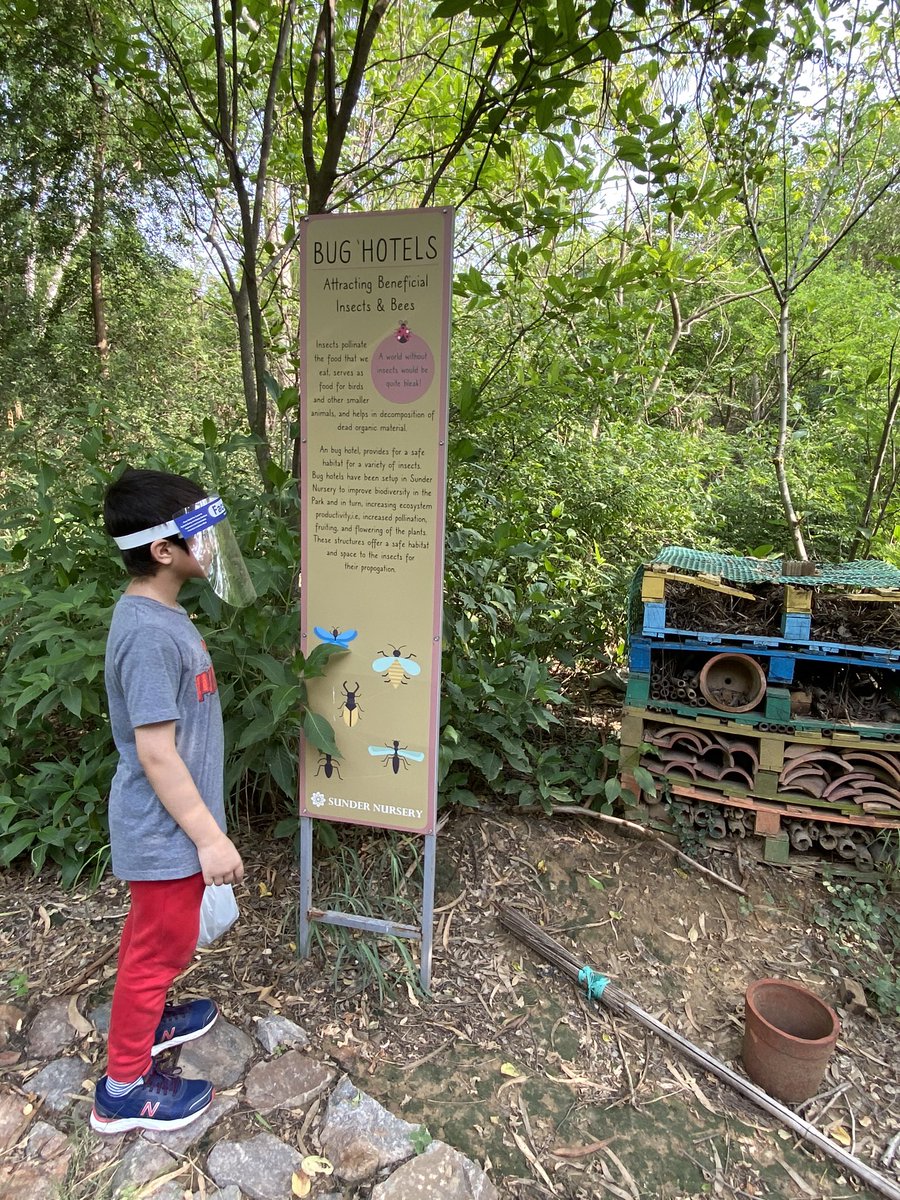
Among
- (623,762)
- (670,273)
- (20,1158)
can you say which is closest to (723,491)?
(670,273)

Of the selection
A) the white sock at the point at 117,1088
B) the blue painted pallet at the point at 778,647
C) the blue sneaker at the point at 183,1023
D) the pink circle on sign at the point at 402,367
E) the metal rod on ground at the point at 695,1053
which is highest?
the pink circle on sign at the point at 402,367

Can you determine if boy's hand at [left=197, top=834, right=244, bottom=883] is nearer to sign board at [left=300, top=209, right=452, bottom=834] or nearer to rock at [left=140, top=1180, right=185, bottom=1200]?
sign board at [left=300, top=209, right=452, bottom=834]

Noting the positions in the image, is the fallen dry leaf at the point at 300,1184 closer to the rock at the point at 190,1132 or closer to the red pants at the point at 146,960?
the rock at the point at 190,1132

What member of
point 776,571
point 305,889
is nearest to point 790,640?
point 776,571

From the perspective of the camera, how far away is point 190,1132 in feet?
6.01

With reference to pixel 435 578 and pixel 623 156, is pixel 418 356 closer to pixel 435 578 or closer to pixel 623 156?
pixel 435 578

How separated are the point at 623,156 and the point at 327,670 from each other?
91.1 inches

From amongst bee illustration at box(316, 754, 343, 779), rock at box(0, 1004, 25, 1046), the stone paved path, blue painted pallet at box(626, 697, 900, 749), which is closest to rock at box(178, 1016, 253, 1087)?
the stone paved path

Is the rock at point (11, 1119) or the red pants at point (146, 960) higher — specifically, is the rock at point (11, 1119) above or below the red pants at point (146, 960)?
below

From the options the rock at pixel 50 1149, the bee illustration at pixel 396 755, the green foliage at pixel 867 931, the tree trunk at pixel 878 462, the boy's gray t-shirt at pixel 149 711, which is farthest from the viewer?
the tree trunk at pixel 878 462

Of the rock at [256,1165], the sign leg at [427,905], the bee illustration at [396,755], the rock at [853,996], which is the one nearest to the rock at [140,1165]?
the rock at [256,1165]

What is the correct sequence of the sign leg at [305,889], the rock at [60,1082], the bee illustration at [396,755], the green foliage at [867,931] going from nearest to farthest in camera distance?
the rock at [60,1082] < the bee illustration at [396,755] < the sign leg at [305,889] < the green foliage at [867,931]

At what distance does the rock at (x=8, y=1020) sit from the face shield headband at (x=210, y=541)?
5.03 ft

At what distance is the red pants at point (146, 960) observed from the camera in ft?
5.75
